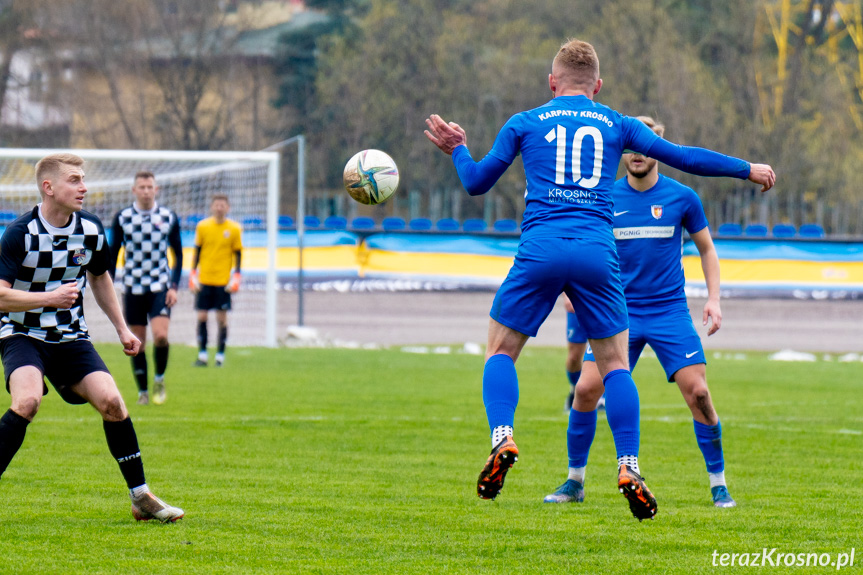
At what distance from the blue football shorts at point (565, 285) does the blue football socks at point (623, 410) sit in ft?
0.82

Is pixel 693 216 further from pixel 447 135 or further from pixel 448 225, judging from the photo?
pixel 448 225

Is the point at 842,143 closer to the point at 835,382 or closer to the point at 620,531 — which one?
the point at 835,382

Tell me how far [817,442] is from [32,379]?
22.6 feet

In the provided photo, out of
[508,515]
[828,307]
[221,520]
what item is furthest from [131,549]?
[828,307]

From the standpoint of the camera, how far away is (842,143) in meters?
39.3

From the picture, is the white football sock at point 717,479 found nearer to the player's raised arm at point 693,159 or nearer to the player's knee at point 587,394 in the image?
the player's knee at point 587,394

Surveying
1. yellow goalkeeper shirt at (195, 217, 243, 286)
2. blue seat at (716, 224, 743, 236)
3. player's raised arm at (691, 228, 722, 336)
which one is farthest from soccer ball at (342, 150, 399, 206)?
blue seat at (716, 224, 743, 236)

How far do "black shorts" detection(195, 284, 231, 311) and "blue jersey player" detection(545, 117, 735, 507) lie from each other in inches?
376

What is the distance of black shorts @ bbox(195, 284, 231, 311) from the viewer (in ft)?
51.5

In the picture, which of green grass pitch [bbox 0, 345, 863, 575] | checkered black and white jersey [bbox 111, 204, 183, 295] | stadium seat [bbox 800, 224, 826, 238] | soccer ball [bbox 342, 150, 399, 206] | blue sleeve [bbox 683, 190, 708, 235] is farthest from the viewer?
stadium seat [bbox 800, 224, 826, 238]

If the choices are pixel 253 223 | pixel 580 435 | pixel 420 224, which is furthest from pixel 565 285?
pixel 420 224

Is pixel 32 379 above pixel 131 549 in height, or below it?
above

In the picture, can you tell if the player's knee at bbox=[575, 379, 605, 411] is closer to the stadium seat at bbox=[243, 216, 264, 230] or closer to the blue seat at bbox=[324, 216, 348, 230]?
the stadium seat at bbox=[243, 216, 264, 230]

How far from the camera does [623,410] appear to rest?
542 cm
